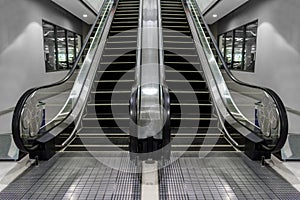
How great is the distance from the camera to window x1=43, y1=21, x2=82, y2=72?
956 centimetres

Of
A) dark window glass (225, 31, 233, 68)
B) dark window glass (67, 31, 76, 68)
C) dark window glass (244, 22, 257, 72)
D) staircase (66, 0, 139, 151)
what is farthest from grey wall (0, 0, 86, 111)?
dark window glass (225, 31, 233, 68)

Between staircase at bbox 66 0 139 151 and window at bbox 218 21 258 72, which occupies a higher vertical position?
window at bbox 218 21 258 72

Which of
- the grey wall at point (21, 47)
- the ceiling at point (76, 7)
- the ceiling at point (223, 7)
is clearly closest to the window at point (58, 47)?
the grey wall at point (21, 47)

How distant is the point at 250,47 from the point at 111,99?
19.8 feet

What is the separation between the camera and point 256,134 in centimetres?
393

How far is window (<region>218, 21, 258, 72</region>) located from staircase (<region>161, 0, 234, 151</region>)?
9.28 feet

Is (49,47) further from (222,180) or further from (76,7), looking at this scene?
(222,180)

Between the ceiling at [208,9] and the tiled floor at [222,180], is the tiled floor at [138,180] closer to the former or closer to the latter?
the tiled floor at [222,180]

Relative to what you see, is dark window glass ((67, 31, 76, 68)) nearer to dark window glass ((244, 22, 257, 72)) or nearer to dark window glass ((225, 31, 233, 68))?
dark window glass ((225, 31, 233, 68))

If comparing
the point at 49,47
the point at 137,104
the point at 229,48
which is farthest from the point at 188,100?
the point at 229,48

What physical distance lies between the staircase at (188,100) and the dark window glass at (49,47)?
4.02 m

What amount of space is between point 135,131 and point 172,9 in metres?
7.01

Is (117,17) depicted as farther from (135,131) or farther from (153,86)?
(135,131)

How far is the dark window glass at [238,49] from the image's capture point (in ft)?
35.3
